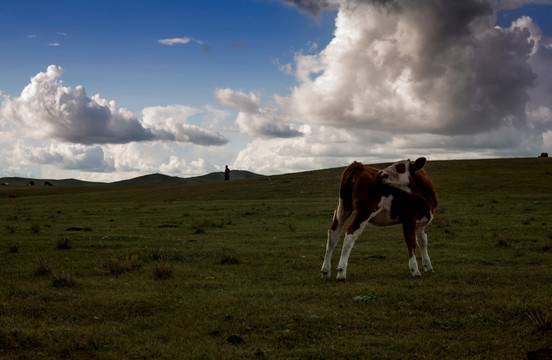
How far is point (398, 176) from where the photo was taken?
1077cm

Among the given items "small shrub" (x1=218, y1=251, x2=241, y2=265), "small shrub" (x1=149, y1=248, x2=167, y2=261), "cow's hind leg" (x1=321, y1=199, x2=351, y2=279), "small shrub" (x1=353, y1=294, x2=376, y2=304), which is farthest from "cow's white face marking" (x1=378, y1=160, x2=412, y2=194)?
"small shrub" (x1=149, y1=248, x2=167, y2=261)

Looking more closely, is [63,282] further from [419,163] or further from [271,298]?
[419,163]

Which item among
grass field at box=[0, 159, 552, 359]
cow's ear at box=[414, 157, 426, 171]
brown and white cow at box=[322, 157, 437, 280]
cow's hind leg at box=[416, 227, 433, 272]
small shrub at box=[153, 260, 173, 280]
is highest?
cow's ear at box=[414, 157, 426, 171]

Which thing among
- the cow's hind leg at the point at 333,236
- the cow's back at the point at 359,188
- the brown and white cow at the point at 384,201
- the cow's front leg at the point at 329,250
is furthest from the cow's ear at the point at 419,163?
the cow's front leg at the point at 329,250

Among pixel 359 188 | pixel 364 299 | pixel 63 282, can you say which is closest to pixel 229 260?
pixel 63 282

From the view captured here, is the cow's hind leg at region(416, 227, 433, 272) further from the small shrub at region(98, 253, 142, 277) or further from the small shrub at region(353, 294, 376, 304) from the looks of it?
the small shrub at region(98, 253, 142, 277)

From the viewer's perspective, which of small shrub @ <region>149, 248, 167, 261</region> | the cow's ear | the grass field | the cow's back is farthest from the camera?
small shrub @ <region>149, 248, 167, 261</region>

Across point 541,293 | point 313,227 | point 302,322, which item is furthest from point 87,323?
point 313,227

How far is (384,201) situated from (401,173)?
0.90 meters

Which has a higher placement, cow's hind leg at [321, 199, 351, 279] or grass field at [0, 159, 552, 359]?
cow's hind leg at [321, 199, 351, 279]

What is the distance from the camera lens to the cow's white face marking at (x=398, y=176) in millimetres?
10641

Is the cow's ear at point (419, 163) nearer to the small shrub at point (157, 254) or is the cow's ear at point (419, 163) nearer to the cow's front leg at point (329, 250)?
the cow's front leg at point (329, 250)

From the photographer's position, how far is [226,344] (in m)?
6.93

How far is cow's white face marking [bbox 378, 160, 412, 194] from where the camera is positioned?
1064 centimetres
